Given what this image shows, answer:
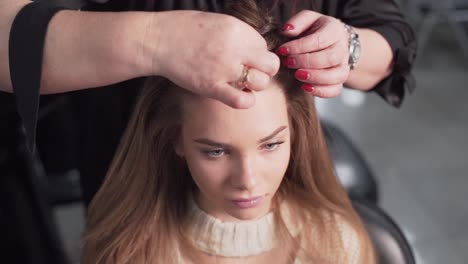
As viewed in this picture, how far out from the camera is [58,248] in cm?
159

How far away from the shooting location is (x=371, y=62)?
0.90 metres

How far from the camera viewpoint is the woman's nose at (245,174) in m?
0.75

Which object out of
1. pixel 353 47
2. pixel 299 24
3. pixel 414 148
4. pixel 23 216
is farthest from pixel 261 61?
pixel 414 148

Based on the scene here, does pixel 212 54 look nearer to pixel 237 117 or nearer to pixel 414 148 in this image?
pixel 237 117

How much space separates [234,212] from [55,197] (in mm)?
1060

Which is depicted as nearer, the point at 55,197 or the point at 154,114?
the point at 154,114

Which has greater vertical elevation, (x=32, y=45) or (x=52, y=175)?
(x=32, y=45)

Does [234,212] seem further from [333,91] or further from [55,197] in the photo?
[55,197]

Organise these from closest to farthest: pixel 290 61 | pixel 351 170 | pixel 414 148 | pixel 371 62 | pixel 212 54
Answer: pixel 212 54
pixel 290 61
pixel 371 62
pixel 351 170
pixel 414 148

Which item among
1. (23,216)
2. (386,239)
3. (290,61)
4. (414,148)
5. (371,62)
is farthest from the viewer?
(414,148)

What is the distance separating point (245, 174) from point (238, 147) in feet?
0.13

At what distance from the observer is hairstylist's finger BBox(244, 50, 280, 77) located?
1.98 feet

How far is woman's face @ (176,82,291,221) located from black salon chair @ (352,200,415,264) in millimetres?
304

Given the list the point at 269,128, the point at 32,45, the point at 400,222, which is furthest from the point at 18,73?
the point at 400,222
